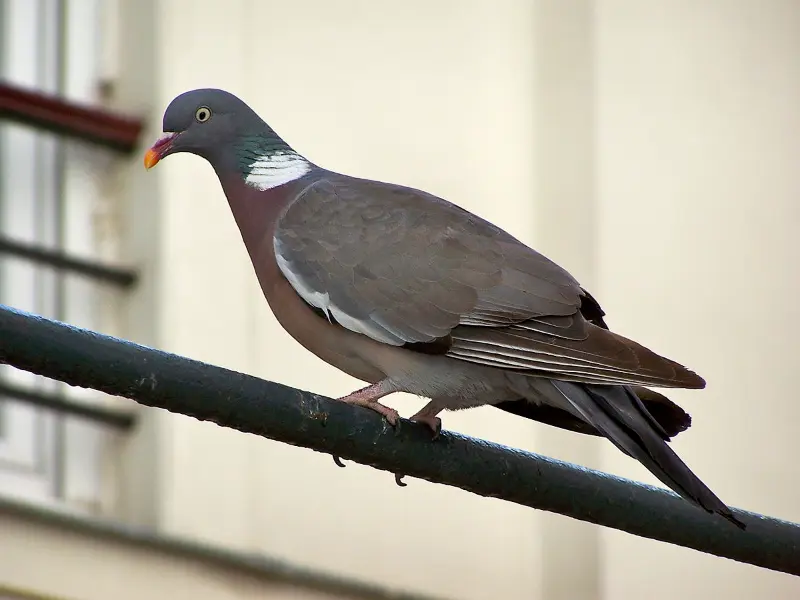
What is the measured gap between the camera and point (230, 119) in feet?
13.4

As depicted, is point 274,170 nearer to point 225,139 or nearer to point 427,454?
point 225,139

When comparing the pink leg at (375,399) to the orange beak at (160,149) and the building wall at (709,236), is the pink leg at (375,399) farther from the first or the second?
the building wall at (709,236)

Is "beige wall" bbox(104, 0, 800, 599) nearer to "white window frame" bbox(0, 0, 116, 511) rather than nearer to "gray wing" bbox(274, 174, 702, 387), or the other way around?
"white window frame" bbox(0, 0, 116, 511)

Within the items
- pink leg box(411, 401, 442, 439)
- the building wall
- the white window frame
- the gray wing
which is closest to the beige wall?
the building wall

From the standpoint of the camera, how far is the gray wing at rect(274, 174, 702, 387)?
3514 millimetres

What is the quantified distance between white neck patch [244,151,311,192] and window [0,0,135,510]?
1.94 metres

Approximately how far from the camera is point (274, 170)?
4039 millimetres

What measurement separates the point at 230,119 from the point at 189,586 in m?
1.94

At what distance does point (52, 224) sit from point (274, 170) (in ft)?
7.16

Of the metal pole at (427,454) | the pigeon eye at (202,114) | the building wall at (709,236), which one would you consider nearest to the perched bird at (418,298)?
the pigeon eye at (202,114)

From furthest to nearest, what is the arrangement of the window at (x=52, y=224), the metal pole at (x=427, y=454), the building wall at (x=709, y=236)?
the building wall at (x=709, y=236)
the window at (x=52, y=224)
the metal pole at (x=427, y=454)

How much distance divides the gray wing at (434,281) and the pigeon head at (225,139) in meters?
0.13

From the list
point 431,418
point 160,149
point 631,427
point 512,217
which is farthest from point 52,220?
point 631,427

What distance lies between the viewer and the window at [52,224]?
5.89 meters
